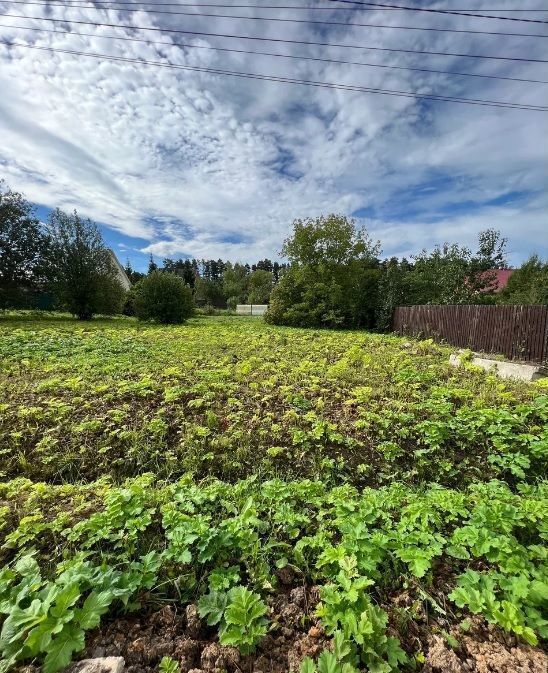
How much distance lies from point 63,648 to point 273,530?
114cm

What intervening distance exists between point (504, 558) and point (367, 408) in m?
2.32

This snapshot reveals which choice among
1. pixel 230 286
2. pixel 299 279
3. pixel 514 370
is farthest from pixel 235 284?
pixel 514 370

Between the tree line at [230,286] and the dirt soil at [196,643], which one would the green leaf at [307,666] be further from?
the tree line at [230,286]

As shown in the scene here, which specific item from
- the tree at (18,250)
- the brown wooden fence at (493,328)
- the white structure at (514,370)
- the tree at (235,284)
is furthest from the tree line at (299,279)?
the tree at (235,284)

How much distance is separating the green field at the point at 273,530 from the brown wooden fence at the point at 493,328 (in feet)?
15.0

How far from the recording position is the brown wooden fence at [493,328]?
25.3 feet

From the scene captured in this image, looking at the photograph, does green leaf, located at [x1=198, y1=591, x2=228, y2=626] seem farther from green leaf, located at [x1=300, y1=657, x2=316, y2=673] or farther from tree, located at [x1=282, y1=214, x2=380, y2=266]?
tree, located at [x1=282, y1=214, x2=380, y2=266]

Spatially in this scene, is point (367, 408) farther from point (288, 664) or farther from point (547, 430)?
point (288, 664)

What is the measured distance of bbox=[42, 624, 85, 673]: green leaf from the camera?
3.91ft

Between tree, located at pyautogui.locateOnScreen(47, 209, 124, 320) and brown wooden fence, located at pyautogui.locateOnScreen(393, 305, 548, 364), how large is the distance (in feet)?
55.5

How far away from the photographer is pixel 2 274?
54.0 feet

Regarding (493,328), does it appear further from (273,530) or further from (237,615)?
(237,615)

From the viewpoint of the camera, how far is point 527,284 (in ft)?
75.3

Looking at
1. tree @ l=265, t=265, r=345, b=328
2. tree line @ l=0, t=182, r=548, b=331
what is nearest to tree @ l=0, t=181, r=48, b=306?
tree line @ l=0, t=182, r=548, b=331
